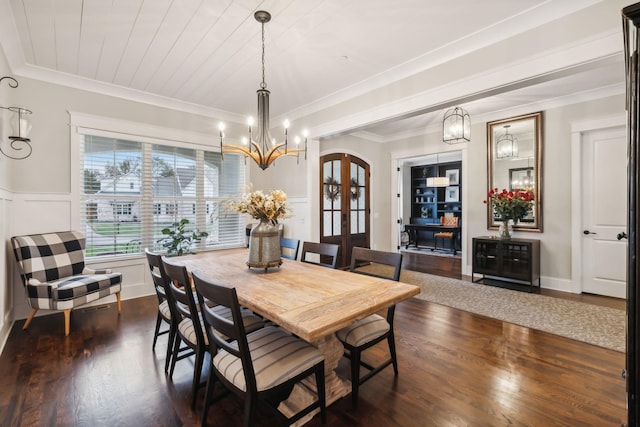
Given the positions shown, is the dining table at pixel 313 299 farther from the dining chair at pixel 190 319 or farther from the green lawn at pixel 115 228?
the green lawn at pixel 115 228

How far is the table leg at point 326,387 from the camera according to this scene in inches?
68.4

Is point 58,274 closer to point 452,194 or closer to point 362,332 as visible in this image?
point 362,332

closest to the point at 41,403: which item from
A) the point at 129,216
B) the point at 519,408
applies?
the point at 129,216

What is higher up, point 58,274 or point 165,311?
point 58,274

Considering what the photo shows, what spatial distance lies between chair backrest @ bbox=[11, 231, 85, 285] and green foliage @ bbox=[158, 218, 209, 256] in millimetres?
940

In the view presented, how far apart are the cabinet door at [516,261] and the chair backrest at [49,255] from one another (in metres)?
5.65

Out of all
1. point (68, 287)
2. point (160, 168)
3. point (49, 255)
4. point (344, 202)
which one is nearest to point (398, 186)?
point (344, 202)

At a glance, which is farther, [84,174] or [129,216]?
[129,216]

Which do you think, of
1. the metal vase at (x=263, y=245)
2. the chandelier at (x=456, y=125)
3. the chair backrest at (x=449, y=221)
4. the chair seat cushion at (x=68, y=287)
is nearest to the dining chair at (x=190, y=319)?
the metal vase at (x=263, y=245)

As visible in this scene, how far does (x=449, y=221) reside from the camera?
8.60m

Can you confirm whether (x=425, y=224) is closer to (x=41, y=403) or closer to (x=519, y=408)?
(x=519, y=408)

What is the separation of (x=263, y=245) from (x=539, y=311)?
3.31 meters

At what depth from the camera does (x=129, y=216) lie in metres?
4.10

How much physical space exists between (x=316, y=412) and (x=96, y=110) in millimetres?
4254
